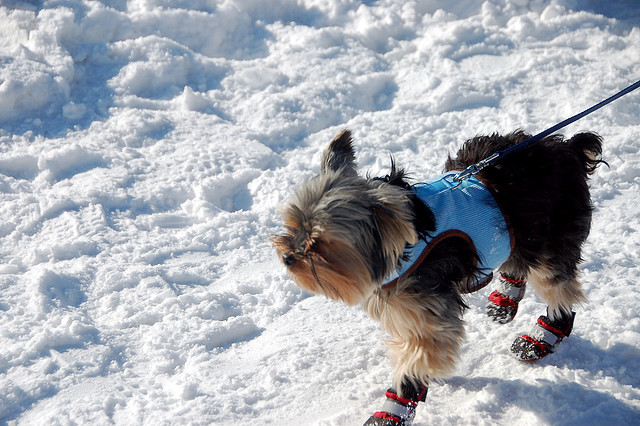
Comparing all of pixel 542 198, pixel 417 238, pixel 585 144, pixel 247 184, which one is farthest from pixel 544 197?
pixel 247 184

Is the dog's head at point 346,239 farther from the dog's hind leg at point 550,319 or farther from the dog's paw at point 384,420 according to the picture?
the dog's hind leg at point 550,319

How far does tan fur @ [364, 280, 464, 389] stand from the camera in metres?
2.77

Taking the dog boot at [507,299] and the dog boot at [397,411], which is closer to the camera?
the dog boot at [397,411]

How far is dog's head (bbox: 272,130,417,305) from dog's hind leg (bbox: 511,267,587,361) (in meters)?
1.26

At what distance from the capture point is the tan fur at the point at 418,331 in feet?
9.08

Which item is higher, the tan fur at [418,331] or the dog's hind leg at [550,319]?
the tan fur at [418,331]

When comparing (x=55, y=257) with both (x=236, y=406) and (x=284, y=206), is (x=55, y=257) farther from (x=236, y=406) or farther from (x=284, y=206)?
(x=284, y=206)

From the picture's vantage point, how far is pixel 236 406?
3.15 metres

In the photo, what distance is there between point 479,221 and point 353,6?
6.17m

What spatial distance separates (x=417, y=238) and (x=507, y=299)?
143cm

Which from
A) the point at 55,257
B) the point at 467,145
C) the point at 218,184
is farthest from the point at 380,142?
the point at 55,257

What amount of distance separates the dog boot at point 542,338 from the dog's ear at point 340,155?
5.48 ft

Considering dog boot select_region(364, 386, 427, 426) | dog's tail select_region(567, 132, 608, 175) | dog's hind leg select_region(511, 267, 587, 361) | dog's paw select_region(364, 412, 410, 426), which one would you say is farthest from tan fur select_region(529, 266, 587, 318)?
dog's paw select_region(364, 412, 410, 426)

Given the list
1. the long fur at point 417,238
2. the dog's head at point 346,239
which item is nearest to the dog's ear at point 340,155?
the long fur at point 417,238
